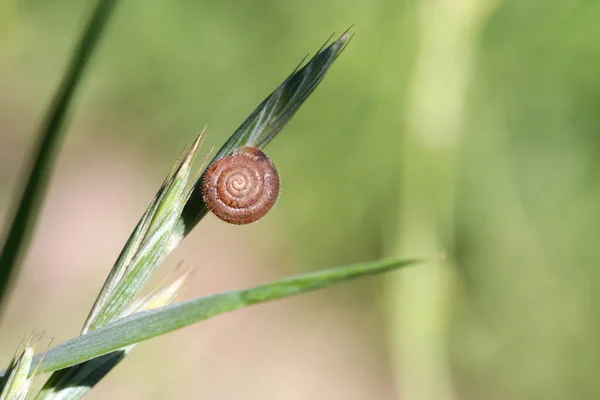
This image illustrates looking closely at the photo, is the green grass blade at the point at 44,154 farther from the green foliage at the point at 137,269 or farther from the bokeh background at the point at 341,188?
the bokeh background at the point at 341,188

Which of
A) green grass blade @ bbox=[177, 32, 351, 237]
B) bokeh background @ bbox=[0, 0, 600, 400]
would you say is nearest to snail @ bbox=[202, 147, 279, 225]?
green grass blade @ bbox=[177, 32, 351, 237]

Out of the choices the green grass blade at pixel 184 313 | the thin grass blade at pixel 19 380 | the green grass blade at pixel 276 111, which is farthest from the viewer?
the green grass blade at pixel 276 111

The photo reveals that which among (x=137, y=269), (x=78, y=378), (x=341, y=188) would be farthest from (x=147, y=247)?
(x=341, y=188)

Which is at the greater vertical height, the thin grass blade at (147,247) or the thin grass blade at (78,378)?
the thin grass blade at (147,247)

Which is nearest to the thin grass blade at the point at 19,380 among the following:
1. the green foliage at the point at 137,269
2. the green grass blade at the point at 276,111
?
the green foliage at the point at 137,269

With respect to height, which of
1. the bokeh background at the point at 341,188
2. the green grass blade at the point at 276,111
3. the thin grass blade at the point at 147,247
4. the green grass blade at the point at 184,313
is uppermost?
the bokeh background at the point at 341,188

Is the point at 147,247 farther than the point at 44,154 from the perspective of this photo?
Yes

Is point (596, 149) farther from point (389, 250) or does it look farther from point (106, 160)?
point (106, 160)

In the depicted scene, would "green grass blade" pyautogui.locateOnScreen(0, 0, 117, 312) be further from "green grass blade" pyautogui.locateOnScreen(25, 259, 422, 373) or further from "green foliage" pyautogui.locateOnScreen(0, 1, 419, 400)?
"green grass blade" pyautogui.locateOnScreen(25, 259, 422, 373)

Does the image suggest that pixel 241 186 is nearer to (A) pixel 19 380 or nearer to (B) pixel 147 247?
(B) pixel 147 247
